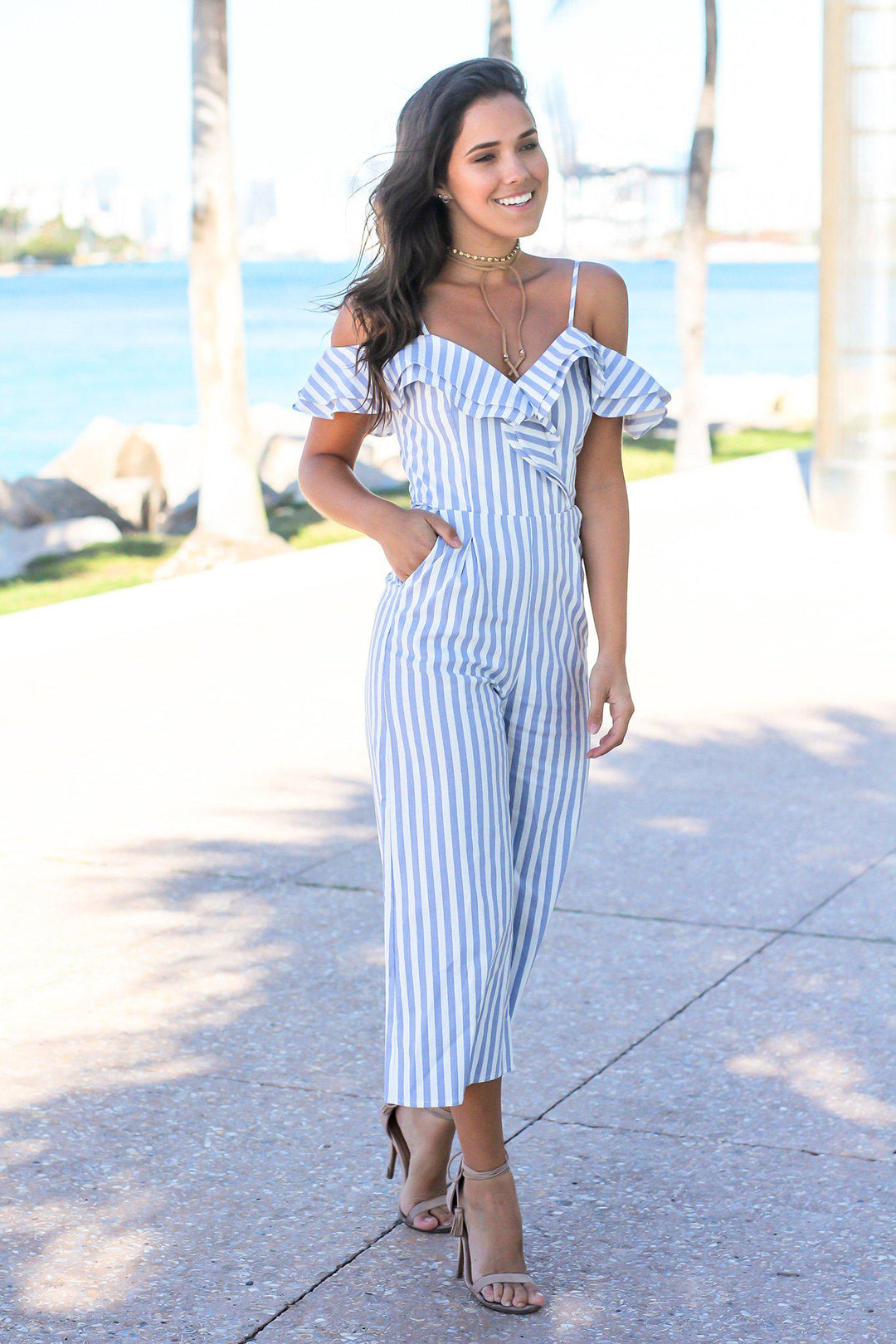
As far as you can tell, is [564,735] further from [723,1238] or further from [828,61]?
[828,61]

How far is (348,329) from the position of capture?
2861mm

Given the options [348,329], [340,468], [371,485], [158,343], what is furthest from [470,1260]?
[158,343]

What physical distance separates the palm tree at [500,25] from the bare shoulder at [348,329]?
13637 millimetres

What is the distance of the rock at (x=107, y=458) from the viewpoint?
65.4ft

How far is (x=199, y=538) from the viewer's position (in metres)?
11.5

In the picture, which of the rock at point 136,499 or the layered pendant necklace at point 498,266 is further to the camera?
the rock at point 136,499

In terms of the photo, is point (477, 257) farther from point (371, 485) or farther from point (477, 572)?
point (371, 485)

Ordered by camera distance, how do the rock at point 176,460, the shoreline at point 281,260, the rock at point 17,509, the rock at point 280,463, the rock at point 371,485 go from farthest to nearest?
the shoreline at point 281,260
the rock at point 176,460
the rock at point 280,463
the rock at point 371,485
the rock at point 17,509

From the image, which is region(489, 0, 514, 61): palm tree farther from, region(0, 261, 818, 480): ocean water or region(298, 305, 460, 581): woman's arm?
region(298, 305, 460, 581): woman's arm

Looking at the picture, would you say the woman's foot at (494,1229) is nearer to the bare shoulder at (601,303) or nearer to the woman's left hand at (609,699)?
the woman's left hand at (609,699)

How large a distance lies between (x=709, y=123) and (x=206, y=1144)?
17.0m

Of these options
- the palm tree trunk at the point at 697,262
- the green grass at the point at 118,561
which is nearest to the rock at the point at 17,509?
the green grass at the point at 118,561

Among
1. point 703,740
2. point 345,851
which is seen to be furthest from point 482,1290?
point 703,740

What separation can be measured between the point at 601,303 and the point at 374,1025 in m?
1.80
